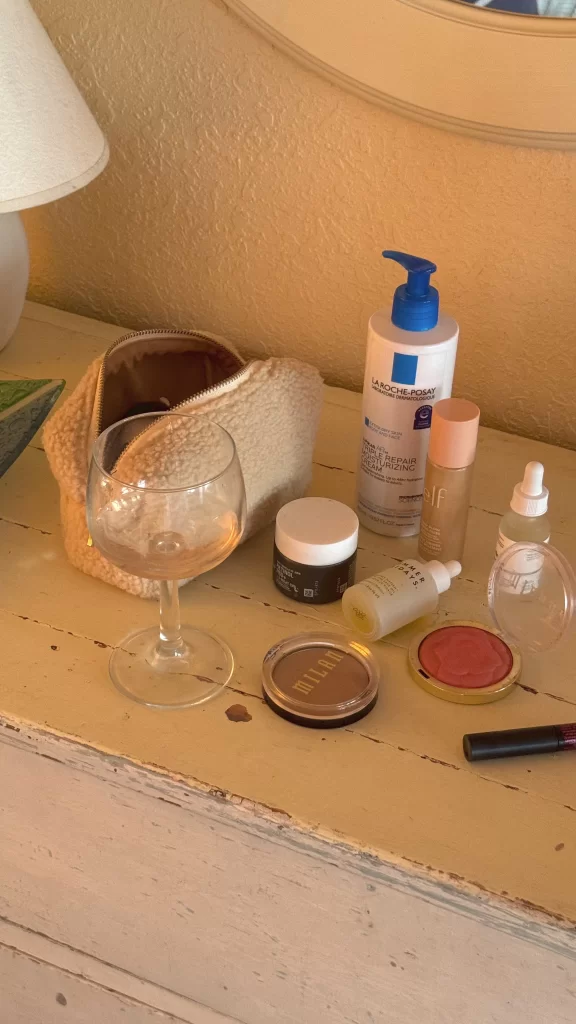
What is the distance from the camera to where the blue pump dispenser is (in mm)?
664

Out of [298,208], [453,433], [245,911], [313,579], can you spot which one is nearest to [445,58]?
[298,208]

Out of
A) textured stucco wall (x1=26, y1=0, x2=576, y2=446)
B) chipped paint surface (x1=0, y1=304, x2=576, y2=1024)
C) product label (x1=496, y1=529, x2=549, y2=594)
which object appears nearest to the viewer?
chipped paint surface (x1=0, y1=304, x2=576, y2=1024)

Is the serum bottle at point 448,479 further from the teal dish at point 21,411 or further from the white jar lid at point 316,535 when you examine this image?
the teal dish at point 21,411

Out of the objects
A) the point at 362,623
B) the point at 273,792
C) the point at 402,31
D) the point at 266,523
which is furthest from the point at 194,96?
the point at 273,792

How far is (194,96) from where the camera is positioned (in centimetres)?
88

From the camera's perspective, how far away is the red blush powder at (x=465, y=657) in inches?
25.2

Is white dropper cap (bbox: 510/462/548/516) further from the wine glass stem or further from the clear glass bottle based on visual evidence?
the wine glass stem

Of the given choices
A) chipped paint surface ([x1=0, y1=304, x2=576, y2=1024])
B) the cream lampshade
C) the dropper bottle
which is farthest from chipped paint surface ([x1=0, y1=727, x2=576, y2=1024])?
the cream lampshade

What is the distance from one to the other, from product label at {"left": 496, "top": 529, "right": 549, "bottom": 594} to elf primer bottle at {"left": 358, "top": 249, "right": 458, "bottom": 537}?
4.0 inches

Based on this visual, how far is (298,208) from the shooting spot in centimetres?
90

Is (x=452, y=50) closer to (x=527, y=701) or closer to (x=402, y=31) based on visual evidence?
(x=402, y=31)

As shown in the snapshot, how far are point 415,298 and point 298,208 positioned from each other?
0.27 metres

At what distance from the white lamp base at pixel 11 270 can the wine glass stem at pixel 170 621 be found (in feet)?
1.21

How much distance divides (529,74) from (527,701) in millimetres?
446
